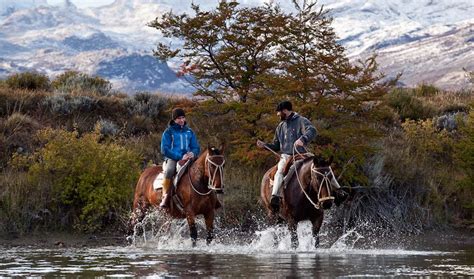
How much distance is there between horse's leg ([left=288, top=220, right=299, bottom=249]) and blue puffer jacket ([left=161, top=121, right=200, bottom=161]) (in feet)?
9.52

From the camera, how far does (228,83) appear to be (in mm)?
29656

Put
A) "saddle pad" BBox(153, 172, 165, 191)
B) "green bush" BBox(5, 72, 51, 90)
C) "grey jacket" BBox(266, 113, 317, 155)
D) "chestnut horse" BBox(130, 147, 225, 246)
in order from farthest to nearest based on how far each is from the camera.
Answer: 1. "green bush" BBox(5, 72, 51, 90)
2. "saddle pad" BBox(153, 172, 165, 191)
3. "grey jacket" BBox(266, 113, 317, 155)
4. "chestnut horse" BBox(130, 147, 225, 246)

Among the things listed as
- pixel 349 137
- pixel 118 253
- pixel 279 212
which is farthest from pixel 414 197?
pixel 118 253

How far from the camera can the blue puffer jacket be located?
21719mm

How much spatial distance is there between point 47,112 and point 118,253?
14432 mm

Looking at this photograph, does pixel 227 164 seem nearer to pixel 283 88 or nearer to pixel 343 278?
pixel 283 88

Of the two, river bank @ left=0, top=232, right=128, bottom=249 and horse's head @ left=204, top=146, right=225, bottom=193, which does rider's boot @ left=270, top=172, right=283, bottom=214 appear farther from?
river bank @ left=0, top=232, right=128, bottom=249

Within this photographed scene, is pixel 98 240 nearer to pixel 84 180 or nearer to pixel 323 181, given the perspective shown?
pixel 84 180

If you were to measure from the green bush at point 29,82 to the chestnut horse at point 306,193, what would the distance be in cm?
1955

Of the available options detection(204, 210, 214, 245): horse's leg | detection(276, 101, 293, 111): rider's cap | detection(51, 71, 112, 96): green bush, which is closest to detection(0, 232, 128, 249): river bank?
detection(204, 210, 214, 245): horse's leg

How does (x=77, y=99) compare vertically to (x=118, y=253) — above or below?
above

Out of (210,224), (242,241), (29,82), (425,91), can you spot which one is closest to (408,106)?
(425,91)

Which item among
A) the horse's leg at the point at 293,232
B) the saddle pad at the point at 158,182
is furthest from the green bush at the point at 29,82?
the horse's leg at the point at 293,232

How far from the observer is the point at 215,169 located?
20.4 meters
